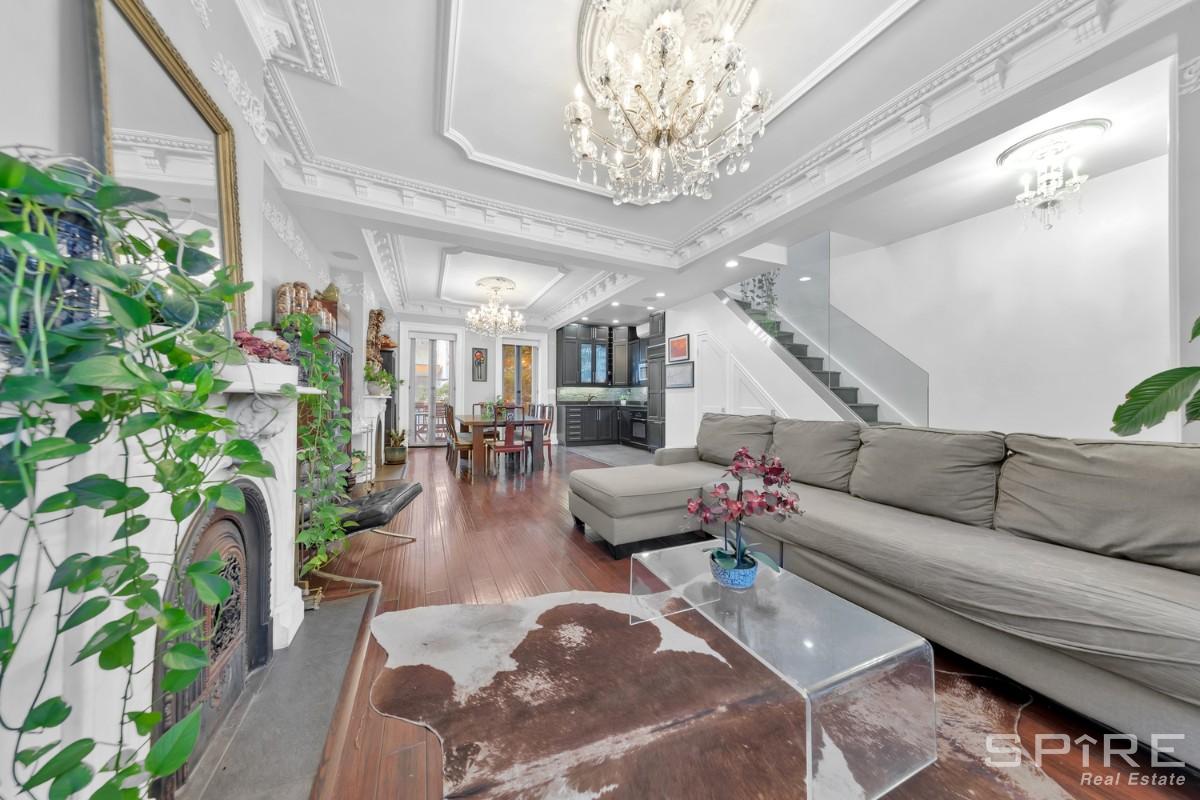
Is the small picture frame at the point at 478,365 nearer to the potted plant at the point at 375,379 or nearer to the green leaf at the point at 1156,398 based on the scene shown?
the potted plant at the point at 375,379

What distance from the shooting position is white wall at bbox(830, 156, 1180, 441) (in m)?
3.13

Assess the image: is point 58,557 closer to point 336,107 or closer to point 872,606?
point 872,606

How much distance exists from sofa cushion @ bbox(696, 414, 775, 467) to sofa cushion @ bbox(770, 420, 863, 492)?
0.60 ft

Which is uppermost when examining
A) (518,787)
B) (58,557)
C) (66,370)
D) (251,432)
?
(66,370)

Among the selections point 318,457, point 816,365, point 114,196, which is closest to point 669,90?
point 114,196

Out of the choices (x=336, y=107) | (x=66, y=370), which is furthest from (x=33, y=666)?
(x=336, y=107)

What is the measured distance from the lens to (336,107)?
244cm

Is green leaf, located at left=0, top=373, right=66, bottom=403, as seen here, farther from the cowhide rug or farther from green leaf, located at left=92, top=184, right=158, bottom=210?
the cowhide rug

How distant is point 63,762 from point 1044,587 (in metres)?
2.23

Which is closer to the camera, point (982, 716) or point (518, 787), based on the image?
point (518, 787)

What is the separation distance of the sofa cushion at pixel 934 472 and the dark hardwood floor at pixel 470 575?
71 centimetres

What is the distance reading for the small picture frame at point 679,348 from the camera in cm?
634

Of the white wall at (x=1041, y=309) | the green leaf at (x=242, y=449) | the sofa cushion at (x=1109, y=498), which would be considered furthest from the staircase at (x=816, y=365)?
the green leaf at (x=242, y=449)

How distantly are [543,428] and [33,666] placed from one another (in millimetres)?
5272
